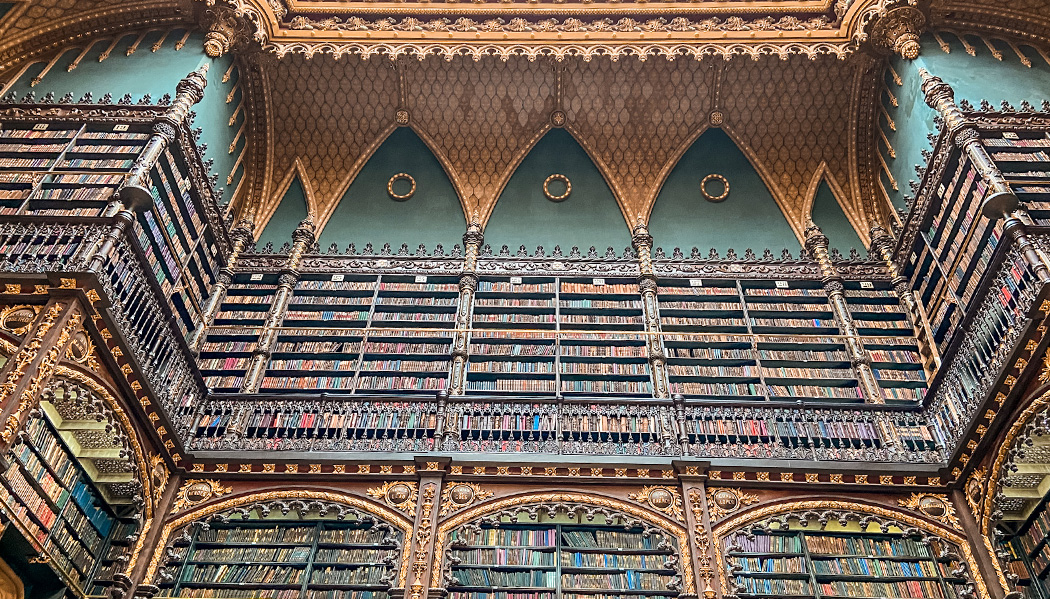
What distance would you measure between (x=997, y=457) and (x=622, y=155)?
5416mm

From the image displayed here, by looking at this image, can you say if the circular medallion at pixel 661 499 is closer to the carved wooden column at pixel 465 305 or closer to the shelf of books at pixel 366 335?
the carved wooden column at pixel 465 305

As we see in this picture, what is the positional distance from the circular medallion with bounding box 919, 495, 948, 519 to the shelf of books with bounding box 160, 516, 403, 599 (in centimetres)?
378

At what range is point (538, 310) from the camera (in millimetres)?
7418

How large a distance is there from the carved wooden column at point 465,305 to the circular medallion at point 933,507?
12.0 ft

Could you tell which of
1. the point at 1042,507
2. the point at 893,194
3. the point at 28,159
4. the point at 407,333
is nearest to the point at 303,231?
the point at 407,333

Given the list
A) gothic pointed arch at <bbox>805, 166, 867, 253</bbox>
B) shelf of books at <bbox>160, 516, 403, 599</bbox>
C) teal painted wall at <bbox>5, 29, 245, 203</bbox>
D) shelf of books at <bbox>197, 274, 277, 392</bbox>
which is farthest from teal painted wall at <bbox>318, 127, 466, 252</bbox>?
gothic pointed arch at <bbox>805, 166, 867, 253</bbox>

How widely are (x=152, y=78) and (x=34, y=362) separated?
159 inches

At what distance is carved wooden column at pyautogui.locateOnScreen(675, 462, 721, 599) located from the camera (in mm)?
4934

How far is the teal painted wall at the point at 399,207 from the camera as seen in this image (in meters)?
8.59

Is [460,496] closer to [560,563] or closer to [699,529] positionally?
[560,563]

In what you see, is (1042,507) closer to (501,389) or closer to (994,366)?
(994,366)

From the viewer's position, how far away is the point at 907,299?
746cm

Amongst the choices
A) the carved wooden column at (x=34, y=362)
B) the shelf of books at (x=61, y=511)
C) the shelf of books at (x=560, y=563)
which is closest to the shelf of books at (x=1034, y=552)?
the shelf of books at (x=560, y=563)

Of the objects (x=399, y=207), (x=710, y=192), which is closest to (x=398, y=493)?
(x=399, y=207)
